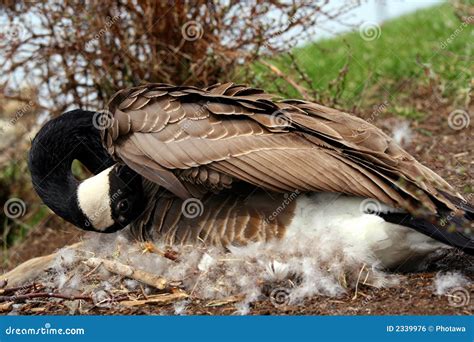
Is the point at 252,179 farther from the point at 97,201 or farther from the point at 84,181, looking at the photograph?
the point at 84,181

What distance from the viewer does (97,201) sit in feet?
13.7

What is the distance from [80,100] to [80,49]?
0.54 m

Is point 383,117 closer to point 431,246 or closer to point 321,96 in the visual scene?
point 321,96

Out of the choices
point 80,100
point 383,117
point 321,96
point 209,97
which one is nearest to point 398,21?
point 383,117

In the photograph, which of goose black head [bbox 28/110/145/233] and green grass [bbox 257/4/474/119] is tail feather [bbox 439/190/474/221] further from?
green grass [bbox 257/4/474/119]

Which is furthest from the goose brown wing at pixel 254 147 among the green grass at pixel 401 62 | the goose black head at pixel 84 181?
the green grass at pixel 401 62

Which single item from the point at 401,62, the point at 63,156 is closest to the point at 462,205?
the point at 63,156

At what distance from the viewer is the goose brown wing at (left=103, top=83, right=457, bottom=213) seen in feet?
11.5

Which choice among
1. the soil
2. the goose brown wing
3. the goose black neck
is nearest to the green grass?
the soil

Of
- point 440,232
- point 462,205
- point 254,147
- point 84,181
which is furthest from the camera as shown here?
point 84,181

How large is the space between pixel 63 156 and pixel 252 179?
1.43m

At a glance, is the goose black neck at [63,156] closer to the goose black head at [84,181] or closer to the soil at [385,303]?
the goose black head at [84,181]

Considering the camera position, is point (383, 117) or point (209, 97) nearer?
point (209, 97)

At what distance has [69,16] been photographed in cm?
568
